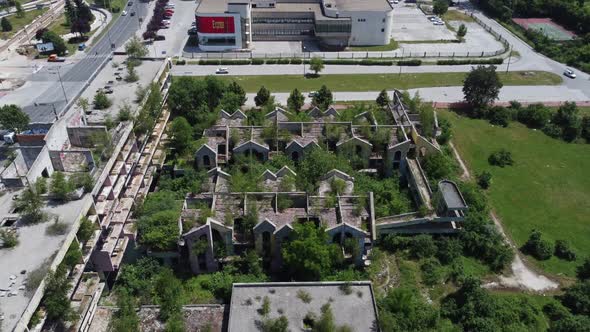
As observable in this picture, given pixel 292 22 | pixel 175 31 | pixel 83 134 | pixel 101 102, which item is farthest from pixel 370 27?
pixel 83 134

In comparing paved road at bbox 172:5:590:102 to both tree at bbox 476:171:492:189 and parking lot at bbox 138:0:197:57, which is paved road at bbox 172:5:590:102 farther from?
tree at bbox 476:171:492:189

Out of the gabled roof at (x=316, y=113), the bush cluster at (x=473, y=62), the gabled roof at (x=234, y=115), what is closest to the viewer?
the gabled roof at (x=234, y=115)

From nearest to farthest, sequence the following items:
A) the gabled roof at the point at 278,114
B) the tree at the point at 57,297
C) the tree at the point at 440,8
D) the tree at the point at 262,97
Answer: the tree at the point at 57,297 < the gabled roof at the point at 278,114 < the tree at the point at 262,97 < the tree at the point at 440,8

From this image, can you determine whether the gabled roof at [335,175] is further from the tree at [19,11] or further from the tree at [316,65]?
the tree at [19,11]

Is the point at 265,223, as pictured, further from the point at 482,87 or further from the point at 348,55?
the point at 348,55

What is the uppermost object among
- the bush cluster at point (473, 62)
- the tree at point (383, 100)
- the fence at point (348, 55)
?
the tree at point (383, 100)

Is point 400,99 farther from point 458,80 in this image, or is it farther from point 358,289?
point 358,289

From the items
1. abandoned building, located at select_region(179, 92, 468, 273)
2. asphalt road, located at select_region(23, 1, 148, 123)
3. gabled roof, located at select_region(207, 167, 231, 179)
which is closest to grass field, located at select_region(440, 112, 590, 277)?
abandoned building, located at select_region(179, 92, 468, 273)

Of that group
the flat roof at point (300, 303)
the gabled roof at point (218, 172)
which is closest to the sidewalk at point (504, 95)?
the gabled roof at point (218, 172)
